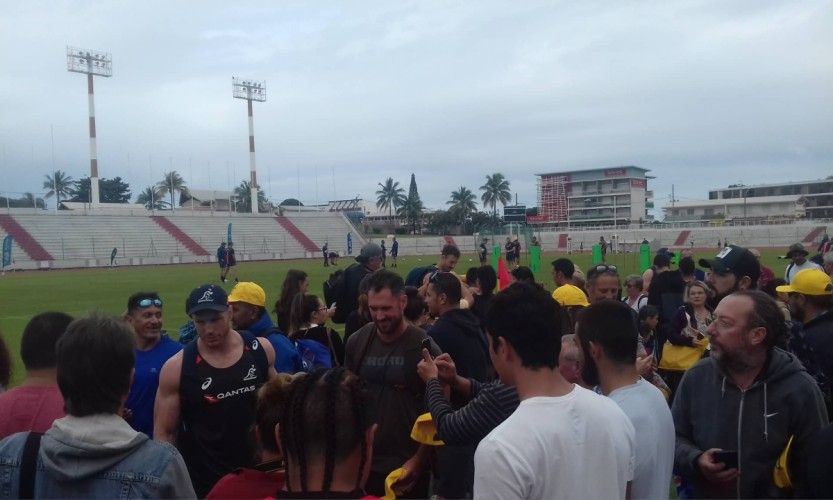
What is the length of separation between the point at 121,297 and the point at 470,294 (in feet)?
67.3

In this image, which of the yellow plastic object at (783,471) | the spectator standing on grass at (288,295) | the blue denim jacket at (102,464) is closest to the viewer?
the blue denim jacket at (102,464)

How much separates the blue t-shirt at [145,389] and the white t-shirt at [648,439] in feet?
10.7

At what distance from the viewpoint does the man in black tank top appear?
444 cm

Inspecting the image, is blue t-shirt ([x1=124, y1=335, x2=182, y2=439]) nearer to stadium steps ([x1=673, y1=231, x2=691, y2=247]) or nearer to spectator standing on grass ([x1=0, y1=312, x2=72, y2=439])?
spectator standing on grass ([x1=0, y1=312, x2=72, y2=439])

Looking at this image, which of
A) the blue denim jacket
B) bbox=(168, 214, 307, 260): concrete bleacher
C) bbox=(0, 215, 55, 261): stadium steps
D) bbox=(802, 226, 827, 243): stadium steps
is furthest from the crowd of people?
bbox=(802, 226, 827, 243): stadium steps

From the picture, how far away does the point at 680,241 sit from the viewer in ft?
276

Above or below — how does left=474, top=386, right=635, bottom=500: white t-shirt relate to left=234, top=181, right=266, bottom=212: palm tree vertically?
below

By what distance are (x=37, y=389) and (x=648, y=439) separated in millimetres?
2817

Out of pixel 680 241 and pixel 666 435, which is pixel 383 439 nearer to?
pixel 666 435

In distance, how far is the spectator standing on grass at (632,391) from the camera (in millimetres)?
3160

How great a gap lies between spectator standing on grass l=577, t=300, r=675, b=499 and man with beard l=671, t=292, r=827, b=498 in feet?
1.13

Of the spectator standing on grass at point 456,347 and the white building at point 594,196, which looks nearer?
the spectator standing on grass at point 456,347

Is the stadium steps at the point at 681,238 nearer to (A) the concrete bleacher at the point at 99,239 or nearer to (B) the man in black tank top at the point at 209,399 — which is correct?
(A) the concrete bleacher at the point at 99,239

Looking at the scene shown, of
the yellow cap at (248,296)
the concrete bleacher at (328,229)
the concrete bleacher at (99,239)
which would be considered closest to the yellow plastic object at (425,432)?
the yellow cap at (248,296)
